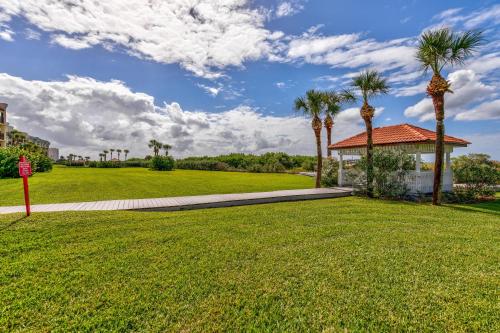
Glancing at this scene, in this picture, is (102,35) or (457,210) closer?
(457,210)

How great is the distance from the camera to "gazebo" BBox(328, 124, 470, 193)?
39.9 ft

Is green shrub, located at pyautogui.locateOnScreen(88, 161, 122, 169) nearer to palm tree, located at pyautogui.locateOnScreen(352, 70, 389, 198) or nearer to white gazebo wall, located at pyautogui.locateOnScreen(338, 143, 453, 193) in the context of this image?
palm tree, located at pyautogui.locateOnScreen(352, 70, 389, 198)

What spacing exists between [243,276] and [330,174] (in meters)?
13.1

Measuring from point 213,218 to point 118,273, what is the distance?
3.49 metres

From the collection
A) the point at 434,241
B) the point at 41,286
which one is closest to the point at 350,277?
the point at 434,241

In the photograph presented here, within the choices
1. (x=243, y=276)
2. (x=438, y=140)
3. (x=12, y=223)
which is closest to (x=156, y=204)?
(x=12, y=223)

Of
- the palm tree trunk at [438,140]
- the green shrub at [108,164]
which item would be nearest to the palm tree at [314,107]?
the palm tree trunk at [438,140]

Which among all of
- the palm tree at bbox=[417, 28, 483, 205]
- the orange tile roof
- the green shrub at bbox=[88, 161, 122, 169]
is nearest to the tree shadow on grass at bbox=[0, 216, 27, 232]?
the palm tree at bbox=[417, 28, 483, 205]

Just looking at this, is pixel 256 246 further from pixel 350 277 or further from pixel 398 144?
pixel 398 144

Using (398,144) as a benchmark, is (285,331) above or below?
below

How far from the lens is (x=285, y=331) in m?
2.63

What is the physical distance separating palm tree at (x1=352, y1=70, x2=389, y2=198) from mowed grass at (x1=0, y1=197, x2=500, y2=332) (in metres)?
5.50

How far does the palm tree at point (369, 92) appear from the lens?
11711mm

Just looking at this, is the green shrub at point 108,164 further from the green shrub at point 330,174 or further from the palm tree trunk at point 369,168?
the palm tree trunk at point 369,168
